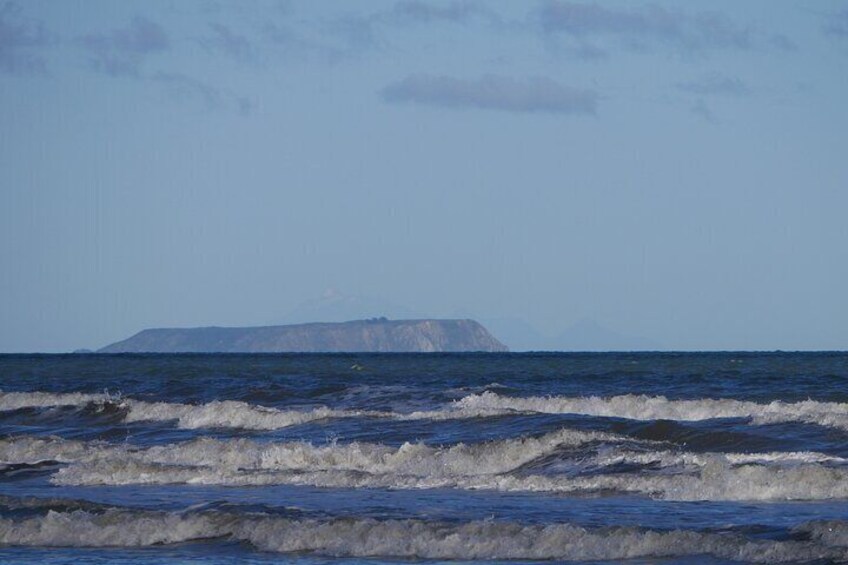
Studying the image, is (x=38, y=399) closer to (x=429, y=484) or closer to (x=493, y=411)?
(x=493, y=411)

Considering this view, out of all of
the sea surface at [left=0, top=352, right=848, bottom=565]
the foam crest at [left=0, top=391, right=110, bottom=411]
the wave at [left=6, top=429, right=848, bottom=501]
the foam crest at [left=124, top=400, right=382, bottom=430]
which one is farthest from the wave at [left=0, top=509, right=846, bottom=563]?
the foam crest at [left=0, top=391, right=110, bottom=411]

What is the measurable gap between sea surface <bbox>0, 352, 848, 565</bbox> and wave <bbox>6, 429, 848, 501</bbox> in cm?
5

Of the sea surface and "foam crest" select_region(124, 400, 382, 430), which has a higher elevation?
"foam crest" select_region(124, 400, 382, 430)

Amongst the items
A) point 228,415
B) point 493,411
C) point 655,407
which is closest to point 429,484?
point 493,411

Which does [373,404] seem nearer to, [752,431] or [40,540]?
[752,431]

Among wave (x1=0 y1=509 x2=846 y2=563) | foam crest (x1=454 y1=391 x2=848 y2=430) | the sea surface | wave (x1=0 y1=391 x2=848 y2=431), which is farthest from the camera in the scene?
wave (x1=0 y1=391 x2=848 y2=431)

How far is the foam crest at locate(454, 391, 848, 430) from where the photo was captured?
1230 inches

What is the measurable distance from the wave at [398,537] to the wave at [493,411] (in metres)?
13.2

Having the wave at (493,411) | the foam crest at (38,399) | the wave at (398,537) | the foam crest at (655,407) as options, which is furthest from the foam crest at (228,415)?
the wave at (398,537)

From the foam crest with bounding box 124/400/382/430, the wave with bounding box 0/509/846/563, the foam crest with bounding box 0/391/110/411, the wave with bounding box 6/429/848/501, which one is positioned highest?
the foam crest with bounding box 0/391/110/411

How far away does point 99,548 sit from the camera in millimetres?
16656

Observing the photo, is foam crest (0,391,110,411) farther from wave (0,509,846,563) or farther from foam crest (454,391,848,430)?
wave (0,509,846,563)

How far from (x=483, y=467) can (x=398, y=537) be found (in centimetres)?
768

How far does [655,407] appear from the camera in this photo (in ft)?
115
